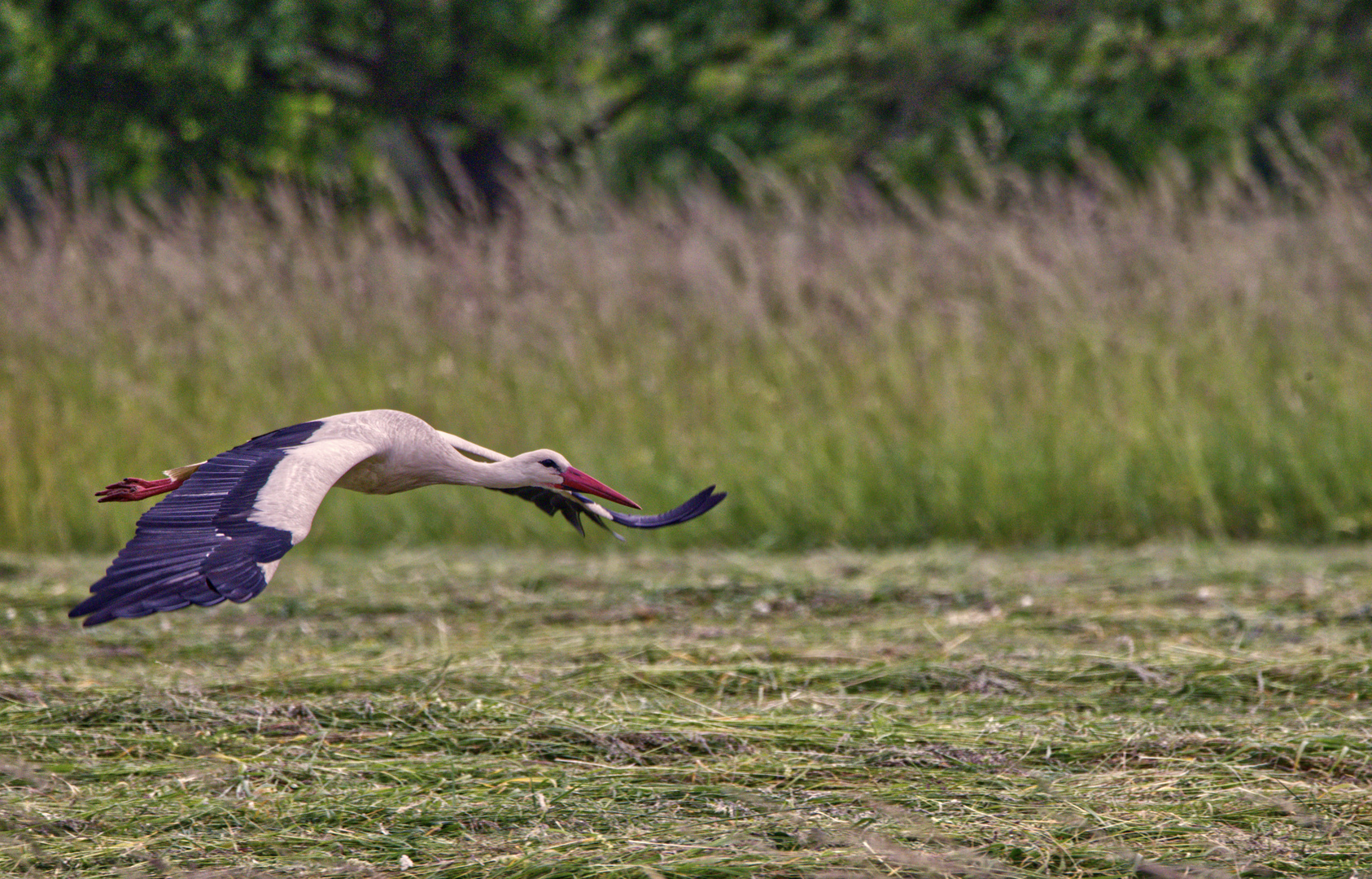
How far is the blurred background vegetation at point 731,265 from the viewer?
17.8ft

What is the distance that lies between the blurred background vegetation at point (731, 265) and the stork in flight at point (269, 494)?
3603 mm

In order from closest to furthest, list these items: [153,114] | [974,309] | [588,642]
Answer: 1. [588,642]
2. [974,309]
3. [153,114]

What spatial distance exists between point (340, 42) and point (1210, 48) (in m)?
5.17

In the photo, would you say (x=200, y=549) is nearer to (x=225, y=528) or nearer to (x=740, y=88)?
(x=225, y=528)

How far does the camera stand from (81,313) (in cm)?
631

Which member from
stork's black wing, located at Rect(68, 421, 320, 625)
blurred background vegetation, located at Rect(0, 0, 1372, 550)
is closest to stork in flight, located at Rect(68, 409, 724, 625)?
stork's black wing, located at Rect(68, 421, 320, 625)

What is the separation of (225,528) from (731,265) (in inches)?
233

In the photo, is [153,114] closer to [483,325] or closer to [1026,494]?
[483,325]

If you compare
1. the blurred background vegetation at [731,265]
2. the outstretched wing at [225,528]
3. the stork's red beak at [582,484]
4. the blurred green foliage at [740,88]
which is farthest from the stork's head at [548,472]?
the blurred green foliage at [740,88]

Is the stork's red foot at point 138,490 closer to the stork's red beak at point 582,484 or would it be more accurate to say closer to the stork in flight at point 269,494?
the stork in flight at point 269,494

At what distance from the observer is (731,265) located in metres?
7.37

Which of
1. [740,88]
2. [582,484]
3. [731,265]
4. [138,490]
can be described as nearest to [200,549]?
[138,490]

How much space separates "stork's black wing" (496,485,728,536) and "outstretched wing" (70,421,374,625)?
0.24m

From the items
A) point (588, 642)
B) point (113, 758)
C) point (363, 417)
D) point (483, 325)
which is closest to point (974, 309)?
point (483, 325)
